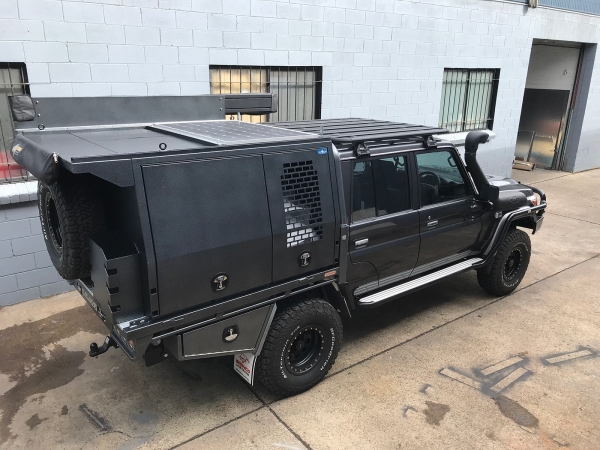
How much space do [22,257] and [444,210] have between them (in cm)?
451

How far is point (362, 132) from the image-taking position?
4383 millimetres

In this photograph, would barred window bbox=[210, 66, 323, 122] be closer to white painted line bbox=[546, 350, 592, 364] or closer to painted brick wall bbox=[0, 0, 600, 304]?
painted brick wall bbox=[0, 0, 600, 304]

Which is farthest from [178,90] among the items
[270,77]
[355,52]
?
[355,52]

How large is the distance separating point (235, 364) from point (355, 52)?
564cm

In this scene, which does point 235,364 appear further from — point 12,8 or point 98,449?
point 12,8

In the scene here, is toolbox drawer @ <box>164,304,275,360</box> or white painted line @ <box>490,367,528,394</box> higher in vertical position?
toolbox drawer @ <box>164,304,275,360</box>

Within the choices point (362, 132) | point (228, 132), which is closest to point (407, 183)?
point (362, 132)

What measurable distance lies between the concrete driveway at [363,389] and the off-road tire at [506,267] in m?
0.19

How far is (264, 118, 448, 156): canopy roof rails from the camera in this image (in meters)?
4.02

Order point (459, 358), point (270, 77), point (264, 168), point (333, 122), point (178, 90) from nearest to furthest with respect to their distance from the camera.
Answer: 1. point (264, 168)
2. point (459, 358)
3. point (333, 122)
4. point (178, 90)
5. point (270, 77)

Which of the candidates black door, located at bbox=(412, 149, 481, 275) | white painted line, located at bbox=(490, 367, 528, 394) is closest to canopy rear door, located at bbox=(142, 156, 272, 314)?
black door, located at bbox=(412, 149, 481, 275)

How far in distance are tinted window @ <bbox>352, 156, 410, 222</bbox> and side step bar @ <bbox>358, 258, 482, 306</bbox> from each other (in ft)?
2.36

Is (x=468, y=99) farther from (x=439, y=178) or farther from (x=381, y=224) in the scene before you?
(x=381, y=224)

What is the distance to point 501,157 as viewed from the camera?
36.9 ft
